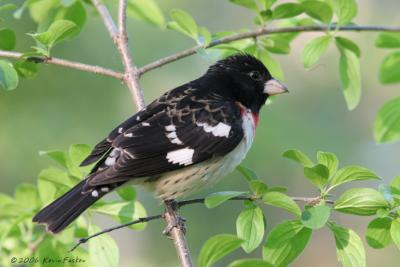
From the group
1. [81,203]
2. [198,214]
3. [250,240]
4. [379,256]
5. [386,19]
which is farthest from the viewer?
[386,19]

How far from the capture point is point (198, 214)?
6359 mm

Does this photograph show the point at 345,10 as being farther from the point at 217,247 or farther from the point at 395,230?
the point at 217,247

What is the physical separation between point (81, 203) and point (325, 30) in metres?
1.40

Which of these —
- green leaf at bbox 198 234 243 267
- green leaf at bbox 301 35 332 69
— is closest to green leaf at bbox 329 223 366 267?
green leaf at bbox 198 234 243 267

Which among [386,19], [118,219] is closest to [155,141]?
[118,219]

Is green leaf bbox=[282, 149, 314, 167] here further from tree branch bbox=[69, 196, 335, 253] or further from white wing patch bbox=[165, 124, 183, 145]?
white wing patch bbox=[165, 124, 183, 145]

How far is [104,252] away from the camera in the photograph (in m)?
2.75

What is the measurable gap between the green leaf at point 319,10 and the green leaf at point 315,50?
89mm

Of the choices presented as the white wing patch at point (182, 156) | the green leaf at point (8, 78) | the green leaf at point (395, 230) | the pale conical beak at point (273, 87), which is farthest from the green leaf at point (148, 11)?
the green leaf at point (395, 230)

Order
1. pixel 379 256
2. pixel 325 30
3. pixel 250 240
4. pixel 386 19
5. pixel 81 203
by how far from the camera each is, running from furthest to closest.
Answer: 1. pixel 386 19
2. pixel 379 256
3. pixel 325 30
4. pixel 81 203
5. pixel 250 240

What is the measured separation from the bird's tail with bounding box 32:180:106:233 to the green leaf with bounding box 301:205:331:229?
3.57 ft

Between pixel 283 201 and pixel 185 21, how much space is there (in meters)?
1.17

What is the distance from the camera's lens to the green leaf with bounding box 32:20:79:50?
289 centimetres

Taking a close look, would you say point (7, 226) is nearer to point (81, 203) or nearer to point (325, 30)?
point (81, 203)
